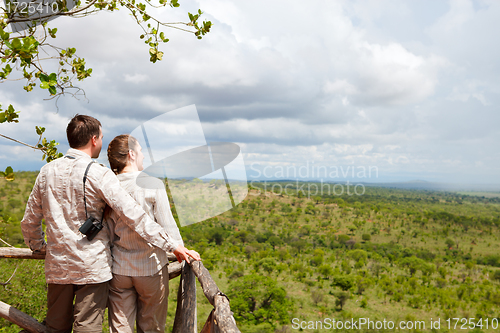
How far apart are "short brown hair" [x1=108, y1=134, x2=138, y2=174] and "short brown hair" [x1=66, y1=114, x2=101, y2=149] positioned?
0.17 metres

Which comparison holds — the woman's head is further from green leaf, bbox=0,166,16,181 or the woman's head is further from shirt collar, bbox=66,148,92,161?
green leaf, bbox=0,166,16,181

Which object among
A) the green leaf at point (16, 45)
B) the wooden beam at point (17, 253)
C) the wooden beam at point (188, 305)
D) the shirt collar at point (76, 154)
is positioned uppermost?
the green leaf at point (16, 45)

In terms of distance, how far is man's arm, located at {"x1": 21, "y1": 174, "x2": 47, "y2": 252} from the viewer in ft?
6.44

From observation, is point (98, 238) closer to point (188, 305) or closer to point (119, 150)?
point (119, 150)

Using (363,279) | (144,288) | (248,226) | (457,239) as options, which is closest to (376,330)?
(363,279)

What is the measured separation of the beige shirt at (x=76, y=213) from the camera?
1880 millimetres

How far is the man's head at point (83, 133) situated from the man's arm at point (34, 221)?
28 cm

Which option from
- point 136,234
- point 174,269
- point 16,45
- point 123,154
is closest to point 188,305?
point 174,269

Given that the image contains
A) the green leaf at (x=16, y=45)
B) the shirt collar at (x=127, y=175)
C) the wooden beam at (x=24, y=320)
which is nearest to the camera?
the green leaf at (x=16, y=45)

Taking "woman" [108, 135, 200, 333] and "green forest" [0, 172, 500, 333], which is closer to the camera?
"woman" [108, 135, 200, 333]

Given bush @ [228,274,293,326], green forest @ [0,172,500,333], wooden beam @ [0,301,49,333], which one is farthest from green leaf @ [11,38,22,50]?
bush @ [228,274,293,326]

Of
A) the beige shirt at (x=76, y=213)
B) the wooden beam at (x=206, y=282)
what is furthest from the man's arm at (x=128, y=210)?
the wooden beam at (x=206, y=282)

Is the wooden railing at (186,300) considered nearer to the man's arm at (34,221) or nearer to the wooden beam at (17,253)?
the wooden beam at (17,253)

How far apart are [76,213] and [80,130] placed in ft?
1.62
